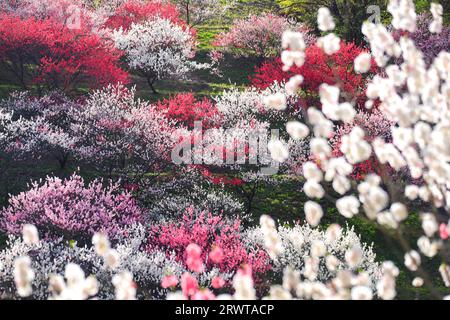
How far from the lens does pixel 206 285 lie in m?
9.80

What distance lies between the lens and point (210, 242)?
11531mm

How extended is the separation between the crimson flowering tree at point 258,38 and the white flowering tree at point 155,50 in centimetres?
372

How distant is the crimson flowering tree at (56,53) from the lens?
1825 centimetres

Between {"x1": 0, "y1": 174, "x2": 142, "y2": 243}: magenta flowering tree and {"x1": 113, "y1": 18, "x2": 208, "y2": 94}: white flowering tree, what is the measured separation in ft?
34.2

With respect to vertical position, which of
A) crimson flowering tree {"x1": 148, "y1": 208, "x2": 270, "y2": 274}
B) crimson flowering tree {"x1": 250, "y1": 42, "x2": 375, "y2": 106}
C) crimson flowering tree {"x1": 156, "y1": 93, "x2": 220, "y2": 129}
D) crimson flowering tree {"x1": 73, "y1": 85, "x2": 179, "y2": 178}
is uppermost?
crimson flowering tree {"x1": 250, "y1": 42, "x2": 375, "y2": 106}

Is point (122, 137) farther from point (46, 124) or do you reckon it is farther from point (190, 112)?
point (190, 112)

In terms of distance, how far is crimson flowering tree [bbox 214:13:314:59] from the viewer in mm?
26562

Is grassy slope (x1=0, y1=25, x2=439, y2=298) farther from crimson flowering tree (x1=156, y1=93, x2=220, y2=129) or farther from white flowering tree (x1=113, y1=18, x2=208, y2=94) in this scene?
white flowering tree (x1=113, y1=18, x2=208, y2=94)

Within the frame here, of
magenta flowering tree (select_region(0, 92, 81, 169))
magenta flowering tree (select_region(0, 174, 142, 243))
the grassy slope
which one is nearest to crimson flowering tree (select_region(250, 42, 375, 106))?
the grassy slope

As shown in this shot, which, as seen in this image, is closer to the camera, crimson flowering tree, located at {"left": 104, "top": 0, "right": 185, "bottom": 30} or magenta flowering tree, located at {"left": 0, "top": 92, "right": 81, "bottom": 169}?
magenta flowering tree, located at {"left": 0, "top": 92, "right": 81, "bottom": 169}

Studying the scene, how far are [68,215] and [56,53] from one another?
32.9ft

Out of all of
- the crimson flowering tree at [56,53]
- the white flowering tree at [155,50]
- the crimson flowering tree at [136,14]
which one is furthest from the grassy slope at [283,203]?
the crimson flowering tree at [136,14]
